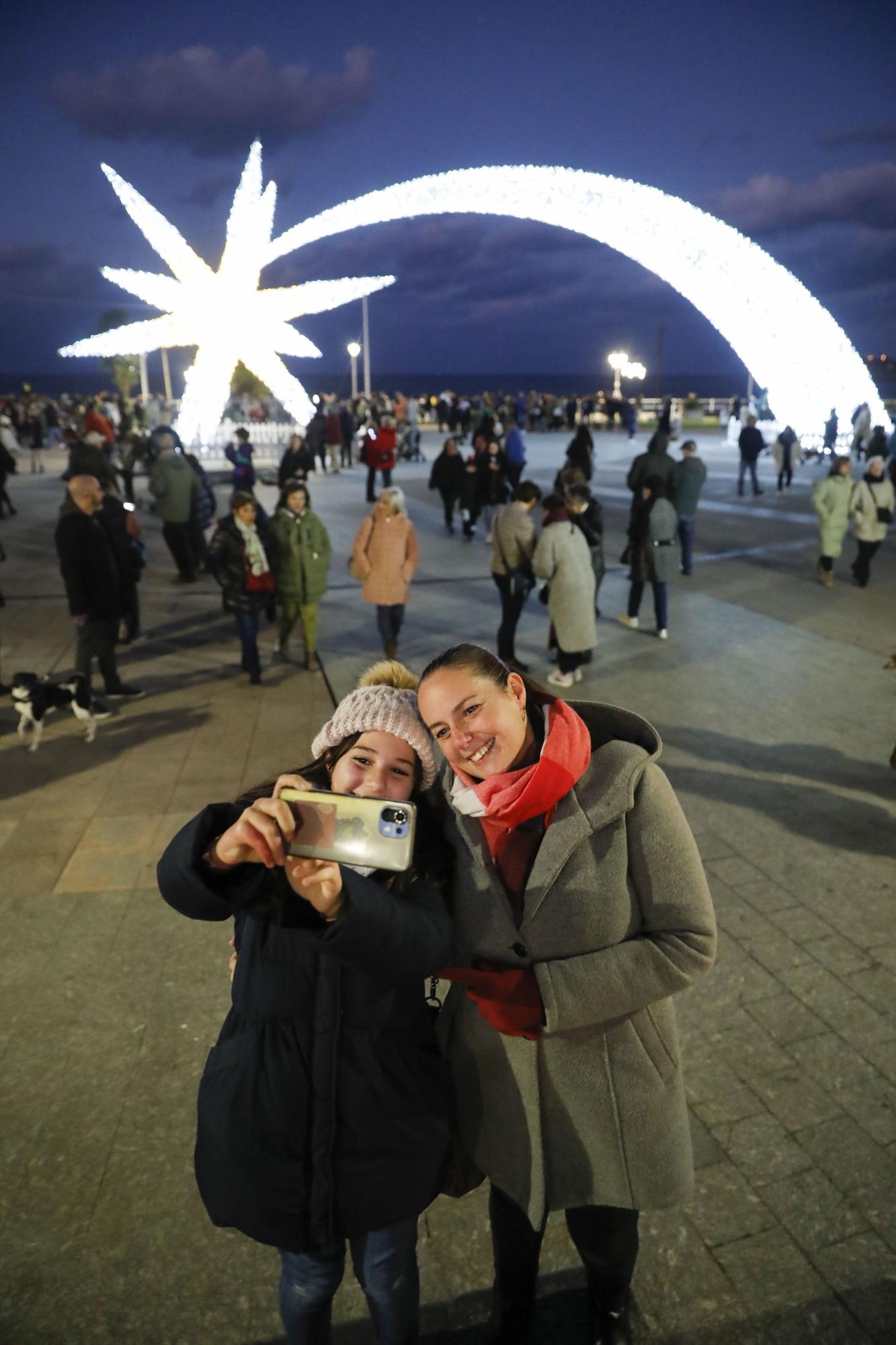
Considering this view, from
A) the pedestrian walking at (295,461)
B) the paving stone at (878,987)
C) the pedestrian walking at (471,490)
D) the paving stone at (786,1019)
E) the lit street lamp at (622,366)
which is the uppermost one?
the lit street lamp at (622,366)

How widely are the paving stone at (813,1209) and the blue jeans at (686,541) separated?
31.8 ft

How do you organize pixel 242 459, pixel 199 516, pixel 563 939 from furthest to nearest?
pixel 242 459, pixel 199 516, pixel 563 939

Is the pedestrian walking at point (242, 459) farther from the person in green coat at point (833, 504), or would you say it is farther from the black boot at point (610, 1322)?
the black boot at point (610, 1322)

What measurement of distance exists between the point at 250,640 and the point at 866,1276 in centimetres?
618

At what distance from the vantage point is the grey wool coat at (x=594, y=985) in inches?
68.6

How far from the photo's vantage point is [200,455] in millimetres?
23969

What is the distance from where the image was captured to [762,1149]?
2.84 m

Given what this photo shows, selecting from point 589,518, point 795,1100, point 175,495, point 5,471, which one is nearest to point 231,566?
point 589,518

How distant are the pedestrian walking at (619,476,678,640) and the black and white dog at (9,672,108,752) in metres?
5.43

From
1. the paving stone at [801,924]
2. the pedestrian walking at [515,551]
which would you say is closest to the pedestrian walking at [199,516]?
the pedestrian walking at [515,551]

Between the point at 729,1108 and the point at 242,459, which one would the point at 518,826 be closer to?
the point at 729,1108

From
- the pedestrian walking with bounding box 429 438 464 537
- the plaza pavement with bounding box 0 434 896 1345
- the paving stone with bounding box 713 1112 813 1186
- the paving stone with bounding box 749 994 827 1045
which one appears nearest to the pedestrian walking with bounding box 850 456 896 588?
the plaza pavement with bounding box 0 434 896 1345

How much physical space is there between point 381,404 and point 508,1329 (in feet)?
111

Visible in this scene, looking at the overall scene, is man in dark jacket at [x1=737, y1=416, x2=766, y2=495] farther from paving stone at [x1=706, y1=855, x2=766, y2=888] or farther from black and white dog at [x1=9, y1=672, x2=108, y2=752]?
black and white dog at [x1=9, y1=672, x2=108, y2=752]
